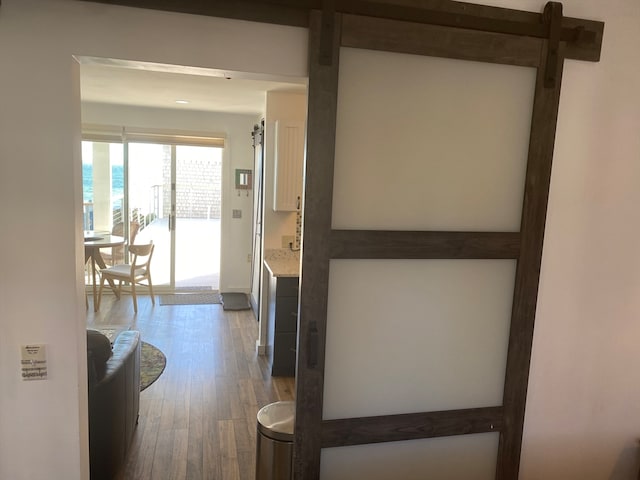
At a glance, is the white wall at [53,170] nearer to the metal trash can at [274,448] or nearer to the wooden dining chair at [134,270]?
the metal trash can at [274,448]

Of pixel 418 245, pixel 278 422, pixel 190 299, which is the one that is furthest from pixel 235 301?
pixel 418 245

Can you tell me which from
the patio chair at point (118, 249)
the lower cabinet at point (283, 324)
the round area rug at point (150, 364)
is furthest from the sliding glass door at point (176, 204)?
the lower cabinet at point (283, 324)

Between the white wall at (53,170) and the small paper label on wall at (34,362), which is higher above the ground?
the white wall at (53,170)

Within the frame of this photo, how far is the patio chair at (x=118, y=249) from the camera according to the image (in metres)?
6.19

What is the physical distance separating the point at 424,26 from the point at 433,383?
1.57m

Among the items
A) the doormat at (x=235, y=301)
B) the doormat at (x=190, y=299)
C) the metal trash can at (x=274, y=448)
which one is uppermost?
the metal trash can at (x=274, y=448)

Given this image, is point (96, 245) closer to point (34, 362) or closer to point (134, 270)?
point (134, 270)

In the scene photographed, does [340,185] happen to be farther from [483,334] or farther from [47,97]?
[47,97]

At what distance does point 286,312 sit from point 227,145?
3211mm

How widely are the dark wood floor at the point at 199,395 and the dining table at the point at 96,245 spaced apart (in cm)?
36

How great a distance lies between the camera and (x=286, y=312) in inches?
153

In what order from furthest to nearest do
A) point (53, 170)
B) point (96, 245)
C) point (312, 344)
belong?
point (96, 245), point (312, 344), point (53, 170)

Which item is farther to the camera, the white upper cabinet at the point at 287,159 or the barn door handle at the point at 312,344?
the white upper cabinet at the point at 287,159

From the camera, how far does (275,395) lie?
367cm
